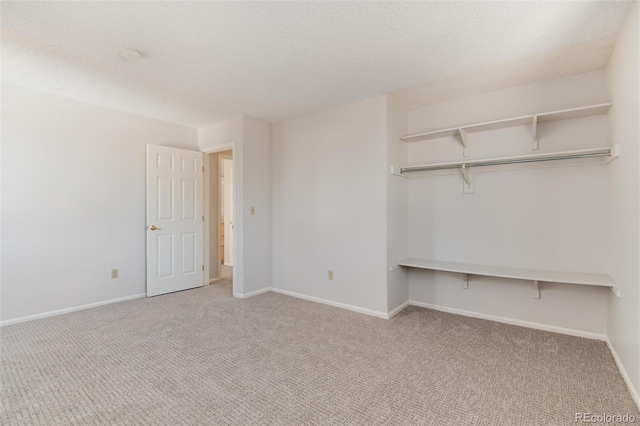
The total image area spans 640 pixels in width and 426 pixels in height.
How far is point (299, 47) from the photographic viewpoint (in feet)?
7.57

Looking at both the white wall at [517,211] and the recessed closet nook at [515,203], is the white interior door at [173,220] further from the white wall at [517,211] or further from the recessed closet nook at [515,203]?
the white wall at [517,211]

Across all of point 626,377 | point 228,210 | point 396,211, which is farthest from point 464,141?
point 228,210

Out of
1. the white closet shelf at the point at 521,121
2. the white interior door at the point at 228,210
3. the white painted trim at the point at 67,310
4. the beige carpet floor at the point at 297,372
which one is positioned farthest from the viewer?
the white interior door at the point at 228,210

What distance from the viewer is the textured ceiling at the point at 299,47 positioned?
1906 mm

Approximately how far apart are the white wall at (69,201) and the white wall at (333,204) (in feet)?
5.93

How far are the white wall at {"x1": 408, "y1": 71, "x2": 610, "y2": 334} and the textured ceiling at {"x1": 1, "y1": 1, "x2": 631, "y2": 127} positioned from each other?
255 mm

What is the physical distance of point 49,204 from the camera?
3291 millimetres

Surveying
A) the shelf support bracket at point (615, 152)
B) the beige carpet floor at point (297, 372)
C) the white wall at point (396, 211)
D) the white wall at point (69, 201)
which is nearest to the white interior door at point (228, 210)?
the white wall at point (69, 201)

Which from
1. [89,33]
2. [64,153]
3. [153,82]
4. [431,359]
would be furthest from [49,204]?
[431,359]

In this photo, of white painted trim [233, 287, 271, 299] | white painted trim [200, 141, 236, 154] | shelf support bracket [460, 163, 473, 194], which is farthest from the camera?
white painted trim [200, 141, 236, 154]

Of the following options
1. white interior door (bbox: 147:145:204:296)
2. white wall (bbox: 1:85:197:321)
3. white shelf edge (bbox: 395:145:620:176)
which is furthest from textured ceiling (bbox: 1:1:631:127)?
white interior door (bbox: 147:145:204:296)

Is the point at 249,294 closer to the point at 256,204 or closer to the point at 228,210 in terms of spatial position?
the point at 256,204

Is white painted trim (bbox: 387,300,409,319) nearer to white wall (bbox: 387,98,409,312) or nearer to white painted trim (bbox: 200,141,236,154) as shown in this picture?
white wall (bbox: 387,98,409,312)

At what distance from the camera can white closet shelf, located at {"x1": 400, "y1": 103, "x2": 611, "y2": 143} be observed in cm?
253
